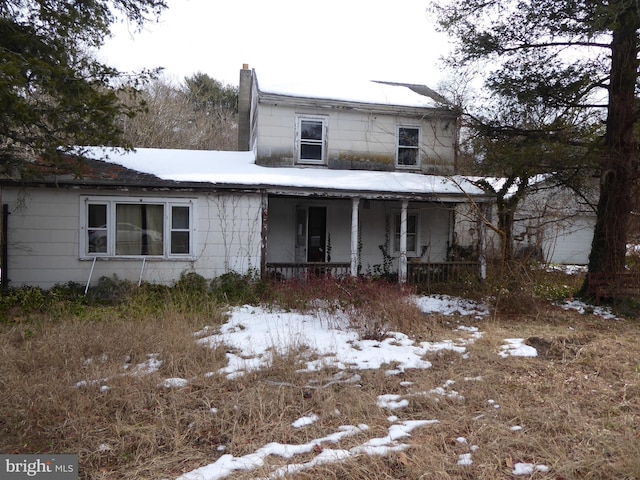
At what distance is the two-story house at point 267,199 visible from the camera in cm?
1028

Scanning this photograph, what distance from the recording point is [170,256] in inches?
432

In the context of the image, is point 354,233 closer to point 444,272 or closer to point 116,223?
point 444,272

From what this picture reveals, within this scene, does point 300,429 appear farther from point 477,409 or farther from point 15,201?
point 15,201

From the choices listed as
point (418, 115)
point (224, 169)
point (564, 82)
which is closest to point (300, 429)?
point (224, 169)

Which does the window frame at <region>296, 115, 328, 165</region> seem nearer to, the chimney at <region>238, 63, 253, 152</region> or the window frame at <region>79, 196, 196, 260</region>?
the window frame at <region>79, 196, 196, 260</region>

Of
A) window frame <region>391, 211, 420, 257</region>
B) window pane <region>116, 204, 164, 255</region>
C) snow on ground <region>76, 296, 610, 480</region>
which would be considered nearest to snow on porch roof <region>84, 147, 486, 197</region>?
window pane <region>116, 204, 164, 255</region>

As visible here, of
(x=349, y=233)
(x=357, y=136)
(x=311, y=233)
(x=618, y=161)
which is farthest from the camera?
(x=349, y=233)

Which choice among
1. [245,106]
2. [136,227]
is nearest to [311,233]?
[136,227]

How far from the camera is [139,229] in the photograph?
1091 centimetres

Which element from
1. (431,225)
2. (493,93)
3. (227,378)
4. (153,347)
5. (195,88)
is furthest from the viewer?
(195,88)

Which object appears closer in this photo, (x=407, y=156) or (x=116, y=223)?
(x=116, y=223)

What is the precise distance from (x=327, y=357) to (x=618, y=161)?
8.60 m

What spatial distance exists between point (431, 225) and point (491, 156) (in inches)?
186

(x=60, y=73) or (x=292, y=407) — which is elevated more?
(x=60, y=73)
